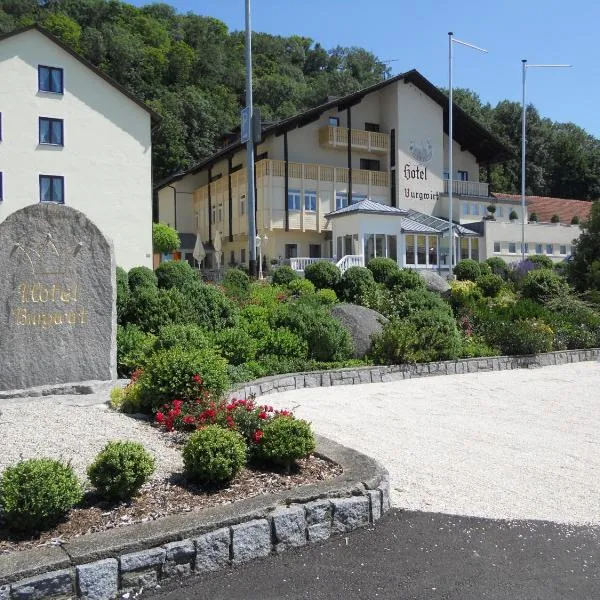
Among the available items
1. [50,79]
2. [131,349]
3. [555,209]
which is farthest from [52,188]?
[555,209]

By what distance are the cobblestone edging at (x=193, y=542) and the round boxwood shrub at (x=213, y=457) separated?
0.41 m

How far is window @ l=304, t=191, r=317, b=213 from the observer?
42.2m

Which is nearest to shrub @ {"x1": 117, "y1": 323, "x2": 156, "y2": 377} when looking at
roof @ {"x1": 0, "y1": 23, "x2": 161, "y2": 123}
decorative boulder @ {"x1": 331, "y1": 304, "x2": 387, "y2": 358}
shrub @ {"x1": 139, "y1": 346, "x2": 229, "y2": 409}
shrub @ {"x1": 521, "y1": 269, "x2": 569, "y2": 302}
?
shrub @ {"x1": 139, "y1": 346, "x2": 229, "y2": 409}

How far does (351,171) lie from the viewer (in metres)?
44.0

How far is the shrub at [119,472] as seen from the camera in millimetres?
4504

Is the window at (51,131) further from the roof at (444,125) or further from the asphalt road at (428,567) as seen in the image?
the asphalt road at (428,567)

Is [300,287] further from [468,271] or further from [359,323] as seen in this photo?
[468,271]

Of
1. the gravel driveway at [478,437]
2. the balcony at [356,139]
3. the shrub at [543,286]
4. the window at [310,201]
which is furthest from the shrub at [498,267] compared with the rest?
the gravel driveway at [478,437]

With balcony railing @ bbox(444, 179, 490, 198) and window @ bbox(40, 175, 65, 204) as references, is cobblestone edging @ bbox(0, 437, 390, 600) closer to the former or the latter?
window @ bbox(40, 175, 65, 204)

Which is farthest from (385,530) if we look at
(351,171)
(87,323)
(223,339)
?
(351,171)

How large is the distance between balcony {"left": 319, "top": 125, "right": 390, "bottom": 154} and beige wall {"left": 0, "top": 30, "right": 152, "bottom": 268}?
14.3 meters

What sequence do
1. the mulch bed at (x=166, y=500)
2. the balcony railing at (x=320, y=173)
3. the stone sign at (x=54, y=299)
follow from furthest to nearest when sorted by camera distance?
1. the balcony railing at (x=320, y=173)
2. the stone sign at (x=54, y=299)
3. the mulch bed at (x=166, y=500)

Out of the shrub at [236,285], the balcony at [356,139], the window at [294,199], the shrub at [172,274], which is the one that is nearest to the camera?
the shrub at [236,285]

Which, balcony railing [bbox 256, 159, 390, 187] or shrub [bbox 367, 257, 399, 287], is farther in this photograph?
balcony railing [bbox 256, 159, 390, 187]
